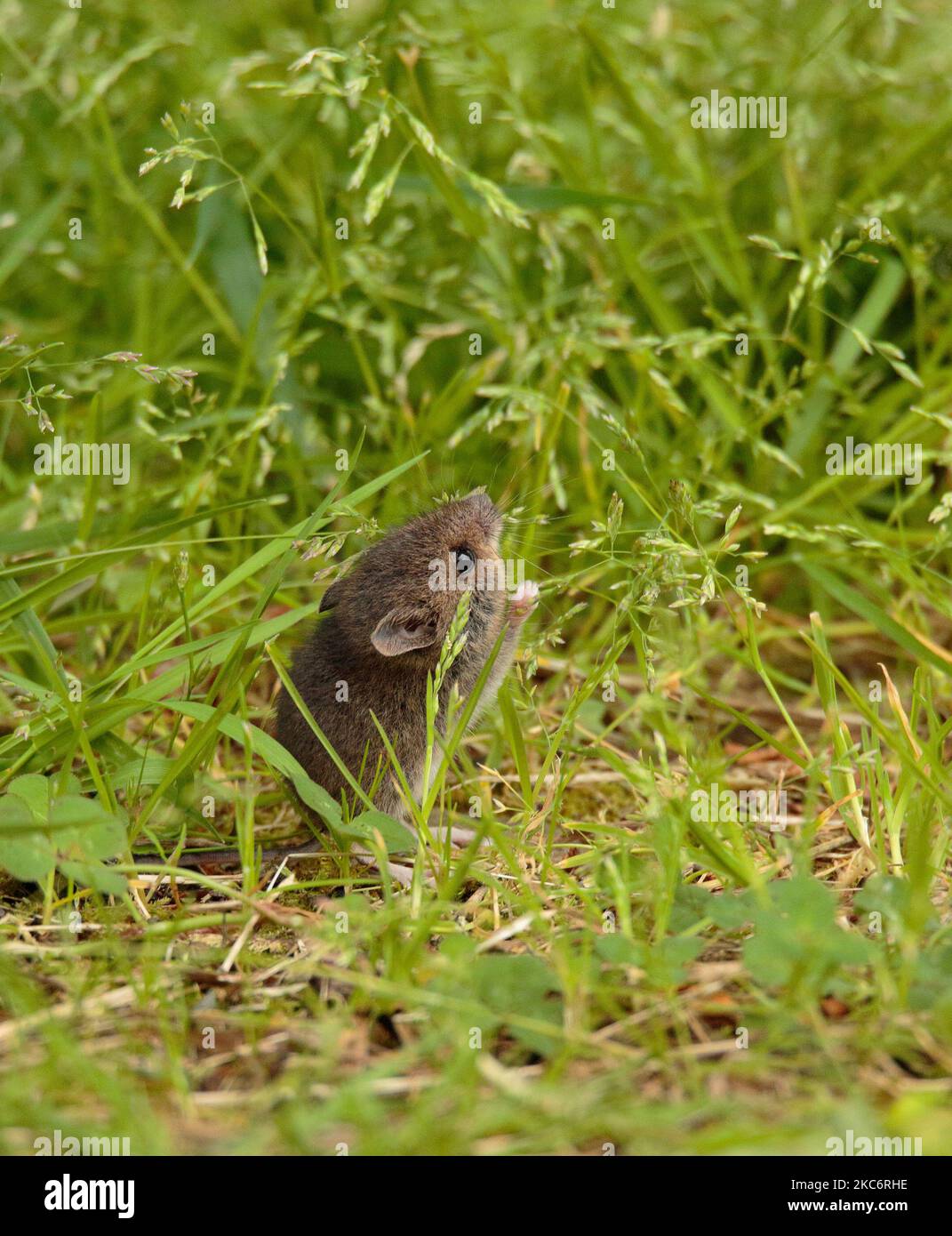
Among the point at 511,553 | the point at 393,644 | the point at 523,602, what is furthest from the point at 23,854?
the point at 511,553

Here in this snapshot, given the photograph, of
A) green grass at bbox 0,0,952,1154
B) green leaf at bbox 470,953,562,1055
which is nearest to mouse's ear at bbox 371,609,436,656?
green grass at bbox 0,0,952,1154

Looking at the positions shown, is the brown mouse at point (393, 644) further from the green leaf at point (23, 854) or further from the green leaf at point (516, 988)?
the green leaf at point (516, 988)

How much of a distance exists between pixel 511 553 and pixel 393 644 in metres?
0.76

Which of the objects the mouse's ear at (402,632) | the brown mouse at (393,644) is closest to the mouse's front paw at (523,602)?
the brown mouse at (393,644)

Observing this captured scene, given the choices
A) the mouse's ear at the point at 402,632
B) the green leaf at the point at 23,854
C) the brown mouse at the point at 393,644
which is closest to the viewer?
the green leaf at the point at 23,854

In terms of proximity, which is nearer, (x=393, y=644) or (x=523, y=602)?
(x=393, y=644)

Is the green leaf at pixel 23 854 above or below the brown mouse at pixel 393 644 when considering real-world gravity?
below

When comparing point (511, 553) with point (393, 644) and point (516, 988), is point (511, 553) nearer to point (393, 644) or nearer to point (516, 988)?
point (393, 644)

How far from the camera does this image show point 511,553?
4.51 meters

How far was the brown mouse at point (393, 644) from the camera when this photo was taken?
159 inches


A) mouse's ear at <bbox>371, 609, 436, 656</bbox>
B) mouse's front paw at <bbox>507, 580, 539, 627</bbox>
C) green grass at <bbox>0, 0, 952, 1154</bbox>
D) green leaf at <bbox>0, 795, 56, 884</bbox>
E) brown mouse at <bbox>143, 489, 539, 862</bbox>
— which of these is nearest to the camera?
green grass at <bbox>0, 0, 952, 1154</bbox>

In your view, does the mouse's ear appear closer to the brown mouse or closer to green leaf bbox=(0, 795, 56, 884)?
the brown mouse

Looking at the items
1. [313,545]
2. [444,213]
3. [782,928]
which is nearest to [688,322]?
[444,213]

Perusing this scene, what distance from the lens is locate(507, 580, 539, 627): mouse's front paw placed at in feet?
13.6
